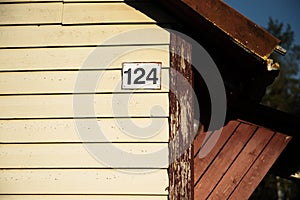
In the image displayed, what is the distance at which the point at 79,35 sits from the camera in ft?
11.3

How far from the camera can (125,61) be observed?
336cm

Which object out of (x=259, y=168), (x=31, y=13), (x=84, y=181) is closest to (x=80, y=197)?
(x=84, y=181)

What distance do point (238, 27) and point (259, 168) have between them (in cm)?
166

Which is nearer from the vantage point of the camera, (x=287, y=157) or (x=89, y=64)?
(x=89, y=64)

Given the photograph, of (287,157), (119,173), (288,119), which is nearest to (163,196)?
(119,173)

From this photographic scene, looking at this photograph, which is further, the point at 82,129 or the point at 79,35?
the point at 79,35

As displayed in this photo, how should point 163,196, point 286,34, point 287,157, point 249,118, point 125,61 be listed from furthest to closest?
point 286,34 → point 287,157 → point 249,118 → point 125,61 → point 163,196

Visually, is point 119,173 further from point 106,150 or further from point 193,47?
point 193,47

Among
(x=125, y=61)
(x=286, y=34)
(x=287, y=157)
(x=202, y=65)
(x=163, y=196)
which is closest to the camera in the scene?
(x=163, y=196)

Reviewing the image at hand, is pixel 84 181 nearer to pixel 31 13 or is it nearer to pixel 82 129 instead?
pixel 82 129

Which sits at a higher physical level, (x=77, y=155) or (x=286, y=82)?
(x=286, y=82)

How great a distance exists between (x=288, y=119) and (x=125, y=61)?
2.11m

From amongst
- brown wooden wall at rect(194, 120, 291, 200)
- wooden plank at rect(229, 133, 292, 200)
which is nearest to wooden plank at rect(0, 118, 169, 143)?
brown wooden wall at rect(194, 120, 291, 200)

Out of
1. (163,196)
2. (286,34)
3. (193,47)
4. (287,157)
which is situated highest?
(286,34)
